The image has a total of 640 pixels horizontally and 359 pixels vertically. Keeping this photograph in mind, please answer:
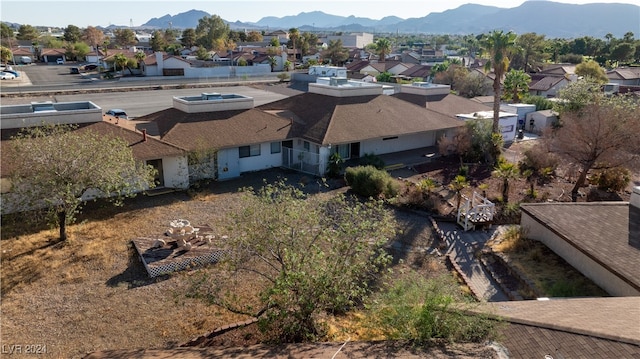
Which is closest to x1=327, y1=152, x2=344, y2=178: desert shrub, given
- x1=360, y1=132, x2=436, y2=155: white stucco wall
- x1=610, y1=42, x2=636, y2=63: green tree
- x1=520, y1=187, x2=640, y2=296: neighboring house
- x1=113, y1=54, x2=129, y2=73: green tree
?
x1=360, y1=132, x2=436, y2=155: white stucco wall

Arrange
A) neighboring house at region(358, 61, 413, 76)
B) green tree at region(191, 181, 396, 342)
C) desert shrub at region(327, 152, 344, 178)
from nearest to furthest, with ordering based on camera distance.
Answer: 1. green tree at region(191, 181, 396, 342)
2. desert shrub at region(327, 152, 344, 178)
3. neighboring house at region(358, 61, 413, 76)

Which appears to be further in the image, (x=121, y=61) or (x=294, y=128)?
(x=121, y=61)

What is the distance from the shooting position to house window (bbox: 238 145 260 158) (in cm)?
3150

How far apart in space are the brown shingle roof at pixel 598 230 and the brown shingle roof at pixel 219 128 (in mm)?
17576

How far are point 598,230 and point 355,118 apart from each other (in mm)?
19846

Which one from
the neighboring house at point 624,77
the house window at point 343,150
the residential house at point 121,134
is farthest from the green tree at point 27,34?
the neighboring house at point 624,77

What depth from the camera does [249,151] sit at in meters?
31.9

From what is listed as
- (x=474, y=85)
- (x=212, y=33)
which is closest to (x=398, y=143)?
(x=474, y=85)

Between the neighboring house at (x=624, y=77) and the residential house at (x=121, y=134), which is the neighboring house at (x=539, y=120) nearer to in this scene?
the neighboring house at (x=624, y=77)

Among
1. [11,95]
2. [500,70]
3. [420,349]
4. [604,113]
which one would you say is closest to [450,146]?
[500,70]

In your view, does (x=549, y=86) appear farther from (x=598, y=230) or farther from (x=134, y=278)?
(x=134, y=278)

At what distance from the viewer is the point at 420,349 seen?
10484mm

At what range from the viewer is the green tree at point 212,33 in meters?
143

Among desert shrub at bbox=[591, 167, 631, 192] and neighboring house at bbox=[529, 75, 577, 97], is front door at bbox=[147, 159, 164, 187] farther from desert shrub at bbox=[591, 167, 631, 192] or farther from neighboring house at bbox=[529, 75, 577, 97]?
neighboring house at bbox=[529, 75, 577, 97]
